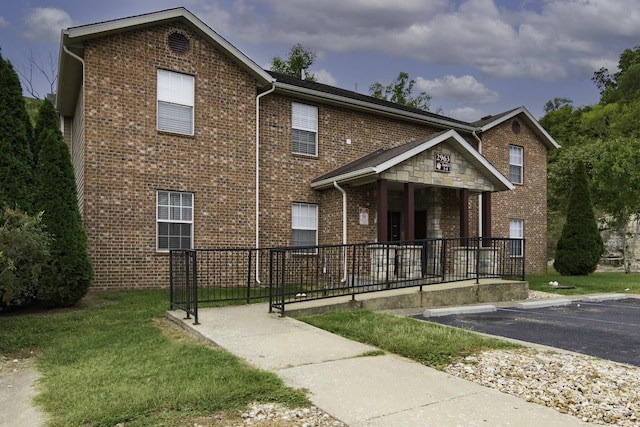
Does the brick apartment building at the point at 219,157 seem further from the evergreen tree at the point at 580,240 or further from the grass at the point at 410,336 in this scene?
the evergreen tree at the point at 580,240

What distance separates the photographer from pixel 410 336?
20.0 ft

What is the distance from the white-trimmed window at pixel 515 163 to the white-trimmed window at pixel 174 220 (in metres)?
13.2

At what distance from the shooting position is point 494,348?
5.75 meters

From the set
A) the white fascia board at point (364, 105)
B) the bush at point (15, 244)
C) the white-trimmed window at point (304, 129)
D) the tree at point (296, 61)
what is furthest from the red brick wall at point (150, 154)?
the tree at point (296, 61)

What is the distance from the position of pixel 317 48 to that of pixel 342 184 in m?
23.5

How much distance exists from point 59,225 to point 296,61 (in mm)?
27501

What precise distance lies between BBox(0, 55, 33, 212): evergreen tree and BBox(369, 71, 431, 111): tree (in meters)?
31.9

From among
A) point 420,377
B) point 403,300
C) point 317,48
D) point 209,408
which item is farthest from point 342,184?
point 317,48

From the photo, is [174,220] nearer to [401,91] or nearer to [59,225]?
[59,225]

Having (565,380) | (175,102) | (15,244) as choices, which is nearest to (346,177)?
(175,102)

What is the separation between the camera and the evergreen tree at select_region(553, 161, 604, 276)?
62.1 ft

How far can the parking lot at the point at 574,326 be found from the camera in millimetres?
6121

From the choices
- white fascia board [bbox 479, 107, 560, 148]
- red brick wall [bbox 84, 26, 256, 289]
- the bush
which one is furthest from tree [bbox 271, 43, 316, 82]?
the bush

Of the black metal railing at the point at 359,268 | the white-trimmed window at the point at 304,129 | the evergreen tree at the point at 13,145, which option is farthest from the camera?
the white-trimmed window at the point at 304,129
